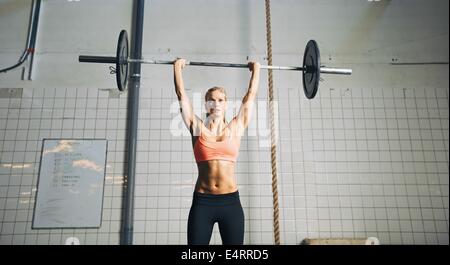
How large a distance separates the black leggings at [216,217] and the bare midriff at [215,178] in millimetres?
30

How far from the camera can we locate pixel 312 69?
1681 millimetres

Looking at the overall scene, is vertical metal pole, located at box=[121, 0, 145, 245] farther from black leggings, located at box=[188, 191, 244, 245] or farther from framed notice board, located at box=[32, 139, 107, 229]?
black leggings, located at box=[188, 191, 244, 245]

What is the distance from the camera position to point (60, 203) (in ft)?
7.36

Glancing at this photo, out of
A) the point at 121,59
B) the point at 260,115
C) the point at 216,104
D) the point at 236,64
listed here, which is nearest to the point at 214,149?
the point at 216,104

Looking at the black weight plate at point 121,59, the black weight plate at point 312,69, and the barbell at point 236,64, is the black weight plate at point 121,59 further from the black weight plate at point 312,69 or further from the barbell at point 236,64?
the black weight plate at point 312,69

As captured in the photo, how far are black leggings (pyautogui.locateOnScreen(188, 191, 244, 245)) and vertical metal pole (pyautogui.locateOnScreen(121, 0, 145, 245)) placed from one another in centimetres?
100

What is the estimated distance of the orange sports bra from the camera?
1463 millimetres

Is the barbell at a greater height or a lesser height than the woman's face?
greater

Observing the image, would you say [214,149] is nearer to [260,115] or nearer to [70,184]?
[260,115]

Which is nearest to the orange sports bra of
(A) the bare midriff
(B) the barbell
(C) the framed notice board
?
(A) the bare midriff

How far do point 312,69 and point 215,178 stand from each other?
773mm

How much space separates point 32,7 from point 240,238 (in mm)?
2458

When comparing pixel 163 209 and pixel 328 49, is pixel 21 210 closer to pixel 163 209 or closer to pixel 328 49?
pixel 163 209
